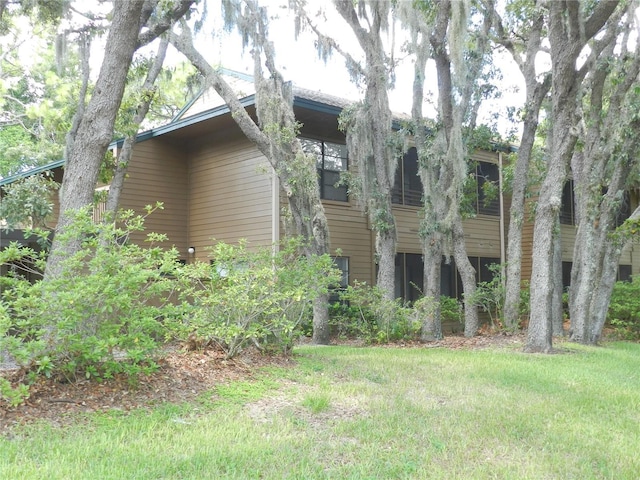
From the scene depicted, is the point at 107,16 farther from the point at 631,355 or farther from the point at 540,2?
the point at 631,355

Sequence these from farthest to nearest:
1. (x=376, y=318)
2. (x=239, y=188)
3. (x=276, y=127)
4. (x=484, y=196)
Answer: (x=484, y=196) → (x=239, y=188) → (x=376, y=318) → (x=276, y=127)

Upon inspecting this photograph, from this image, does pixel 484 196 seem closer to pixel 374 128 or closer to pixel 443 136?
pixel 443 136

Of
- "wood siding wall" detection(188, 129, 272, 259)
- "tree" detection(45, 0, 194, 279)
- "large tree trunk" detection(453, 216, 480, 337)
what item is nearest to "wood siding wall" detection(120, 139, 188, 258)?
"wood siding wall" detection(188, 129, 272, 259)

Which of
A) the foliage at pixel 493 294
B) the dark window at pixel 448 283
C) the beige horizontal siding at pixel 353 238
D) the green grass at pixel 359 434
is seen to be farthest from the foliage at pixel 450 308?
the green grass at pixel 359 434

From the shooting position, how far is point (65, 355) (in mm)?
5410

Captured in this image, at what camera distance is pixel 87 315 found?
5348mm

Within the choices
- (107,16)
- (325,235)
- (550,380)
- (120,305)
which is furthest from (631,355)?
(107,16)

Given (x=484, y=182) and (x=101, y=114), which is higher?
(x=484, y=182)

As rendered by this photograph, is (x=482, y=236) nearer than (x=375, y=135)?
No

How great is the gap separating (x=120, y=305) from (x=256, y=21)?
797 centimetres

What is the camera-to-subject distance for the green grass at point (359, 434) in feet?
13.2

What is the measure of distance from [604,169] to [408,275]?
5488 mm

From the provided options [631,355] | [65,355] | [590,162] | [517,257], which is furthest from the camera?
[517,257]

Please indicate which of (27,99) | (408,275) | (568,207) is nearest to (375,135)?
(408,275)
